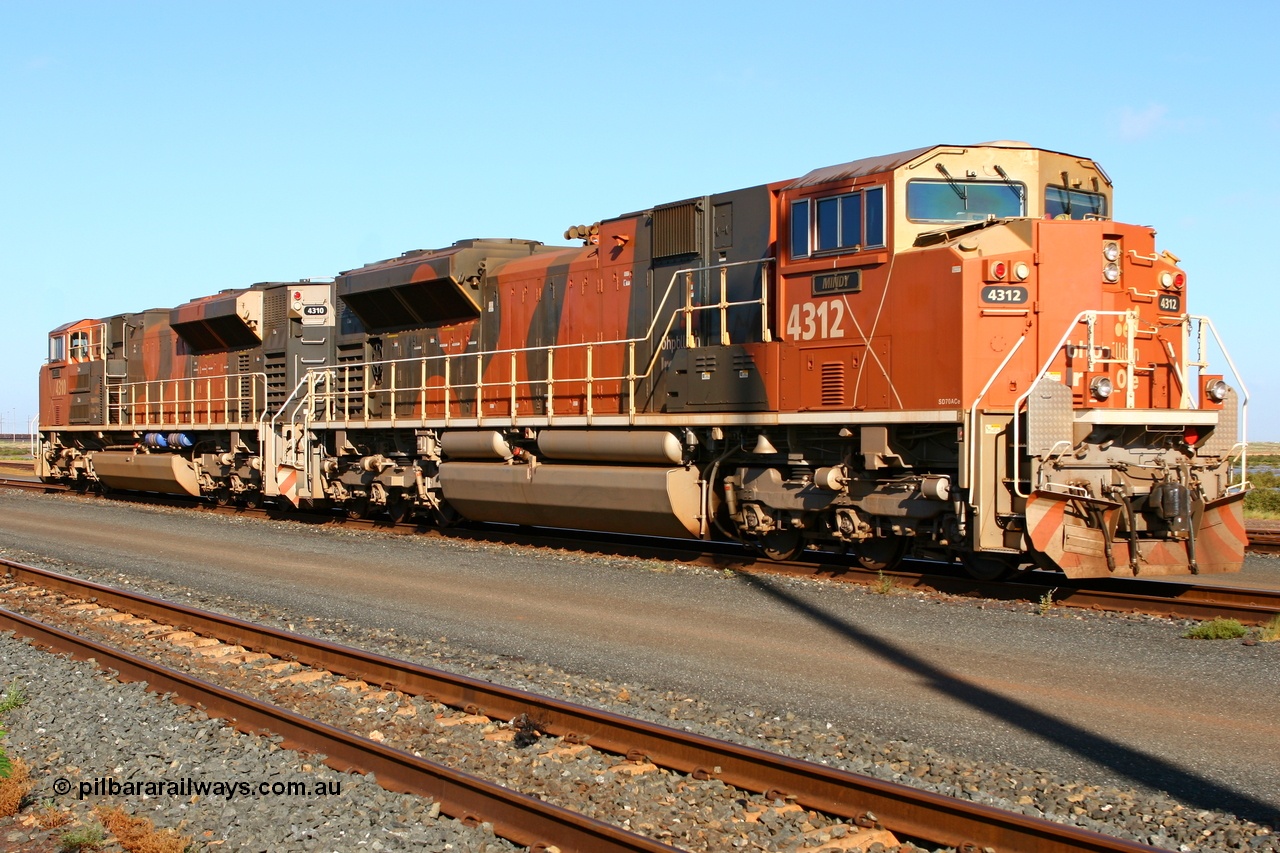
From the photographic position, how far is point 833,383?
37.3 feet

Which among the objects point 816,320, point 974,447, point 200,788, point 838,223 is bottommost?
point 200,788

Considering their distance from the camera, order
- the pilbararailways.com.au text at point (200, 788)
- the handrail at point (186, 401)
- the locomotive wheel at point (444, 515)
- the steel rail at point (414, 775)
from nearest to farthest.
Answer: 1. the steel rail at point (414, 775)
2. the pilbararailways.com.au text at point (200, 788)
3. the locomotive wheel at point (444, 515)
4. the handrail at point (186, 401)

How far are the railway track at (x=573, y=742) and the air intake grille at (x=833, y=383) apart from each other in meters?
5.41

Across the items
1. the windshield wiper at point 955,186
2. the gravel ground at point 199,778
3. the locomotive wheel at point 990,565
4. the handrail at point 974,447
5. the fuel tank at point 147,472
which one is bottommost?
the gravel ground at point 199,778

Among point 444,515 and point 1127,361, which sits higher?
point 1127,361

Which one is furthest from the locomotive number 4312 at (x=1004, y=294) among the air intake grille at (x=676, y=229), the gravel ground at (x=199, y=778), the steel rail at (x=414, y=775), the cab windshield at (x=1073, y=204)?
the gravel ground at (x=199, y=778)

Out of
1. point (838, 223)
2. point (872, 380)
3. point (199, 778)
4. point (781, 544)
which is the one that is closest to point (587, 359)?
point (781, 544)

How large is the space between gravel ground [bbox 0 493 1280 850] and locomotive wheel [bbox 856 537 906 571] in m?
0.76

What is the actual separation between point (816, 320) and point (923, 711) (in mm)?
5463

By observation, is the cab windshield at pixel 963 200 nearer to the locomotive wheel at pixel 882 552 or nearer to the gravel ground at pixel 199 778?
the locomotive wheel at pixel 882 552

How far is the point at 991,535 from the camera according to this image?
9.80 m

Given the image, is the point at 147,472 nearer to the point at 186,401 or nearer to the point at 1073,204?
the point at 186,401

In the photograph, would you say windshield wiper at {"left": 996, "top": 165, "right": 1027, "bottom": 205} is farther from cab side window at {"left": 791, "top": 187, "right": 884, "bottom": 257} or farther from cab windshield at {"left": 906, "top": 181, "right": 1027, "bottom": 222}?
cab side window at {"left": 791, "top": 187, "right": 884, "bottom": 257}

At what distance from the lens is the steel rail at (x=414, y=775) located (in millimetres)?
4695
